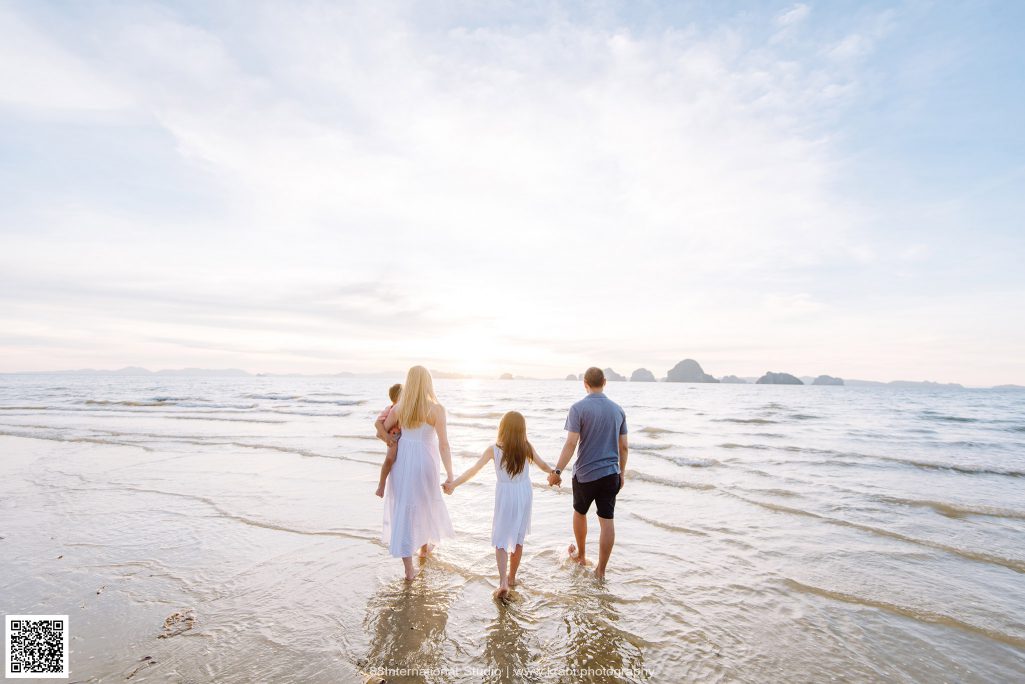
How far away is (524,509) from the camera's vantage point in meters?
5.43

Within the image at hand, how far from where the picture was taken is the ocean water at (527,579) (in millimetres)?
4309

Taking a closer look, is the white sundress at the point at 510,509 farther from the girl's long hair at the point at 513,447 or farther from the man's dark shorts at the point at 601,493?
the man's dark shorts at the point at 601,493

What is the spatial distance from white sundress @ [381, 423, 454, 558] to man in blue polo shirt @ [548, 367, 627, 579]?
1.63m

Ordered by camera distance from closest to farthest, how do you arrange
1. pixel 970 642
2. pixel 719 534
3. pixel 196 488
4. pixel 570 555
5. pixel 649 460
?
1. pixel 970 642
2. pixel 570 555
3. pixel 719 534
4. pixel 196 488
5. pixel 649 460

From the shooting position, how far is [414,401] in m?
5.63

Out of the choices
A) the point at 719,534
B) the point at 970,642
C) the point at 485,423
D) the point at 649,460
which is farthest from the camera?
the point at 485,423

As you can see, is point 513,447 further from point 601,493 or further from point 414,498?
point 601,493

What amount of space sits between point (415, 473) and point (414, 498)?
30 cm

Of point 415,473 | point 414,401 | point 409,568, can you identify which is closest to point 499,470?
point 415,473

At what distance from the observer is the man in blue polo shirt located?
609 cm

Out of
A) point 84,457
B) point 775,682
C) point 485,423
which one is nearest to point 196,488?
point 84,457

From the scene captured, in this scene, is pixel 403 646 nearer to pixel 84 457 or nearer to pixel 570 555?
pixel 570 555

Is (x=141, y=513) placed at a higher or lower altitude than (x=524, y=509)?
lower

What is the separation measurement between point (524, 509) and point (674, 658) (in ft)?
6.57
